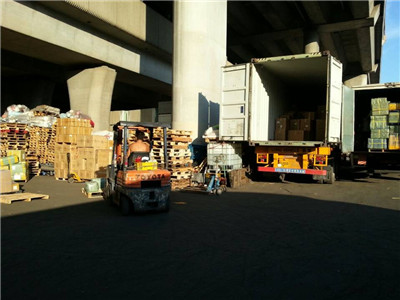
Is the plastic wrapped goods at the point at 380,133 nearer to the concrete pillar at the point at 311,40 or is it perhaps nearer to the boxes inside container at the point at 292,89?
the boxes inside container at the point at 292,89

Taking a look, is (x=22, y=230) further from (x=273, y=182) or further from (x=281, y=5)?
(x=281, y=5)

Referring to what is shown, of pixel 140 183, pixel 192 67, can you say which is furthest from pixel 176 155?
pixel 192 67

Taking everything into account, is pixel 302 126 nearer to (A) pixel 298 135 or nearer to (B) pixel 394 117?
(A) pixel 298 135

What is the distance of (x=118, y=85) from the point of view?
87.1 ft

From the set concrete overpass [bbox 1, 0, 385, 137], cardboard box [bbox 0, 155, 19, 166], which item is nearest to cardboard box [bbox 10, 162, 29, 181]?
cardboard box [bbox 0, 155, 19, 166]

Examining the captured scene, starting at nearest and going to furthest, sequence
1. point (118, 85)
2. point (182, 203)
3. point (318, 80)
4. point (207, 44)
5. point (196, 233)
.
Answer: point (196, 233) → point (182, 203) → point (318, 80) → point (207, 44) → point (118, 85)

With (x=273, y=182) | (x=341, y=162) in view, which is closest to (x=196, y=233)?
(x=273, y=182)

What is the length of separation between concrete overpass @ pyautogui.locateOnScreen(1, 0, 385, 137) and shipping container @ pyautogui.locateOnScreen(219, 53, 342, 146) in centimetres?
381

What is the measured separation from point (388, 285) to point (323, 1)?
2285 cm

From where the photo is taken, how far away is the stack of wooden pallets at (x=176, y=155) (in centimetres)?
1115

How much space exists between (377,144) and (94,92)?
1479 cm

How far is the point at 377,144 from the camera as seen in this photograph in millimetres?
12203

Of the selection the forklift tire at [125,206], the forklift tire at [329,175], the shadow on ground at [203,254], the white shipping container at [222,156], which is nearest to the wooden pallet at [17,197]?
the shadow on ground at [203,254]

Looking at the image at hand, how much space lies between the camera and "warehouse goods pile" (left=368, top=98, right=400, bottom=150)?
39.3 ft
